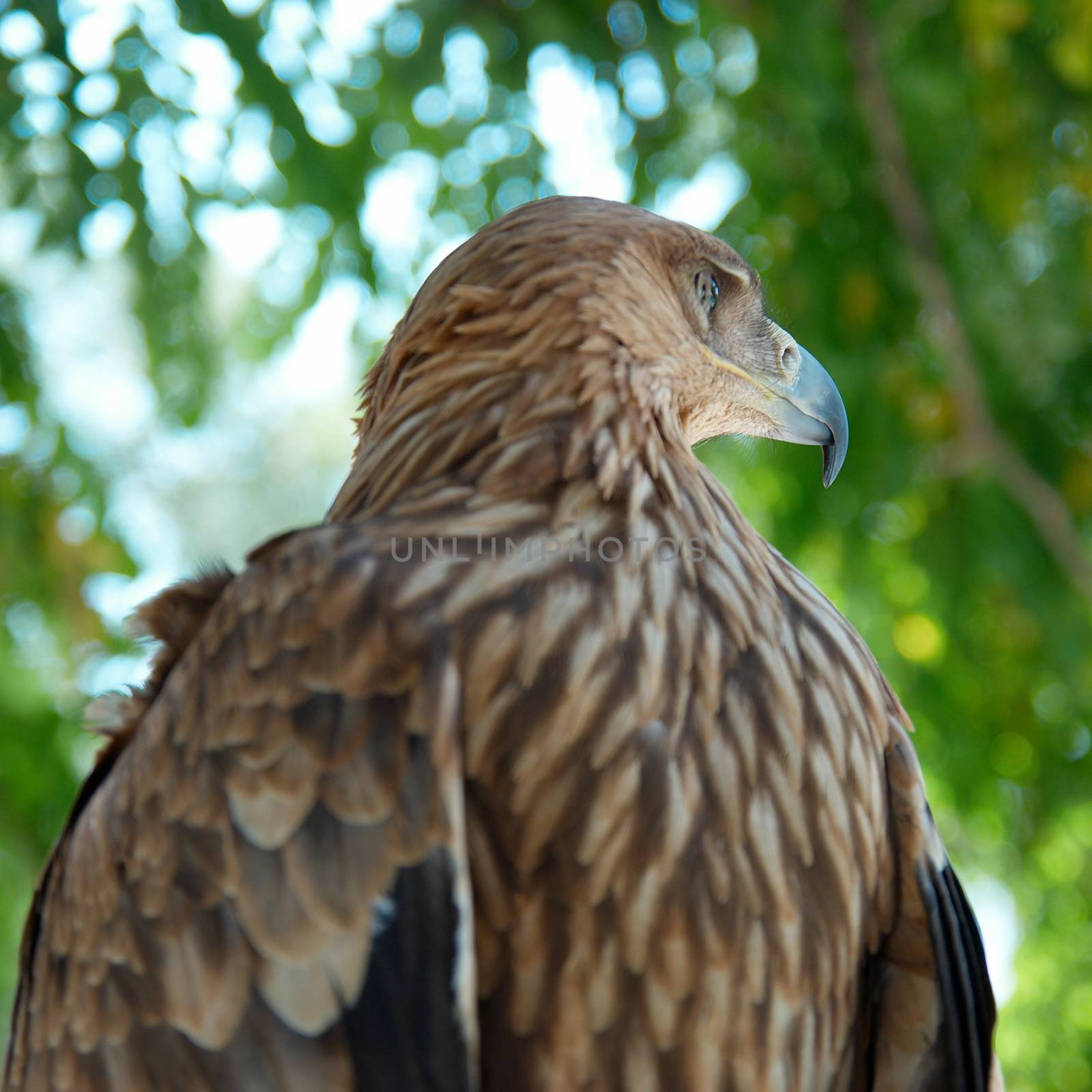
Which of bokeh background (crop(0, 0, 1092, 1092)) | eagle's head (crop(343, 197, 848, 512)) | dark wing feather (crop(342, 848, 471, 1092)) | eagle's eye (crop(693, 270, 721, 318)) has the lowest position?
dark wing feather (crop(342, 848, 471, 1092))

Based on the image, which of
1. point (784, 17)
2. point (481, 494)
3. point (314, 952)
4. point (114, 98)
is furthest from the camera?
point (784, 17)

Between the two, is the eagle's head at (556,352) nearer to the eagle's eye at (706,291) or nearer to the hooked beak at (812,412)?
the eagle's eye at (706,291)

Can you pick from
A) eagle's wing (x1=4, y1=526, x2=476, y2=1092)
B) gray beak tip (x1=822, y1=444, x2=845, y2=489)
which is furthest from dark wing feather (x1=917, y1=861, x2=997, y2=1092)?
gray beak tip (x1=822, y1=444, x2=845, y2=489)

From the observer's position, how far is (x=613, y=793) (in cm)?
130

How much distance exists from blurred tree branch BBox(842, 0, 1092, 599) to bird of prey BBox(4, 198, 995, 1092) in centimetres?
259

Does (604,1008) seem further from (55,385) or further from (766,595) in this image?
(55,385)

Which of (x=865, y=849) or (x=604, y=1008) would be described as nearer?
(x=604, y=1008)

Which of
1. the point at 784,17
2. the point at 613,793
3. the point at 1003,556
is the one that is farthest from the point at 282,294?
the point at 613,793

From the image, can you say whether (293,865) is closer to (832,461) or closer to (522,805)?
(522,805)

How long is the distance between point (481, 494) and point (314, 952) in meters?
0.51

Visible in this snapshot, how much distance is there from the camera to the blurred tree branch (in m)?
3.78

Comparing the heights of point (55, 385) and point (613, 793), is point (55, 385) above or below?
above

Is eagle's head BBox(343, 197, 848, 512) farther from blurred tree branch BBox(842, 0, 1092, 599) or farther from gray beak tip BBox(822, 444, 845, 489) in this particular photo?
blurred tree branch BBox(842, 0, 1092, 599)

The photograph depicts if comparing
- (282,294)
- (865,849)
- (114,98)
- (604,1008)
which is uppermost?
(282,294)
